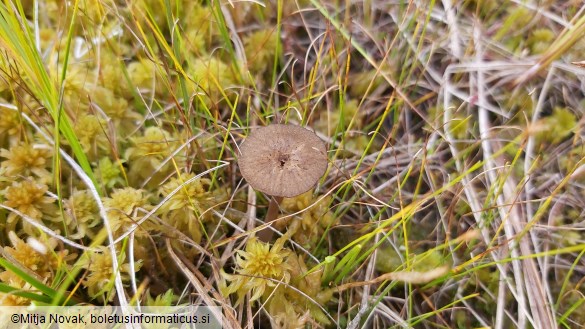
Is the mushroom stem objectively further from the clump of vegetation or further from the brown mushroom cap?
the brown mushroom cap

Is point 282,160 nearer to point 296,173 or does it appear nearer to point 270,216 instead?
point 296,173

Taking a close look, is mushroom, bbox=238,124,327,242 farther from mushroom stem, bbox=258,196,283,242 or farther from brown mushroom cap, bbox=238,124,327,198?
mushroom stem, bbox=258,196,283,242

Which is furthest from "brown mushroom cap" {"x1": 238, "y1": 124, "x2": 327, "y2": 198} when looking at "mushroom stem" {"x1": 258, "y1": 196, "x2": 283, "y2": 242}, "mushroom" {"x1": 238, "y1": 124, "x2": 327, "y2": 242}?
"mushroom stem" {"x1": 258, "y1": 196, "x2": 283, "y2": 242}

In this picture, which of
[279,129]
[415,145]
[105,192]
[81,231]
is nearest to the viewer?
[279,129]

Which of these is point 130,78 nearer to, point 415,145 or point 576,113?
point 415,145

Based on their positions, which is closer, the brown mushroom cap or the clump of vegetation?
the brown mushroom cap

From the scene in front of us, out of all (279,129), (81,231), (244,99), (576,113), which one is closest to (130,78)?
(244,99)

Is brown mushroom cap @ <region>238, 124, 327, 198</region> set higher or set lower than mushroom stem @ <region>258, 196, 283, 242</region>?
higher

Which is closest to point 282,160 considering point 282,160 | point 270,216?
point 282,160
